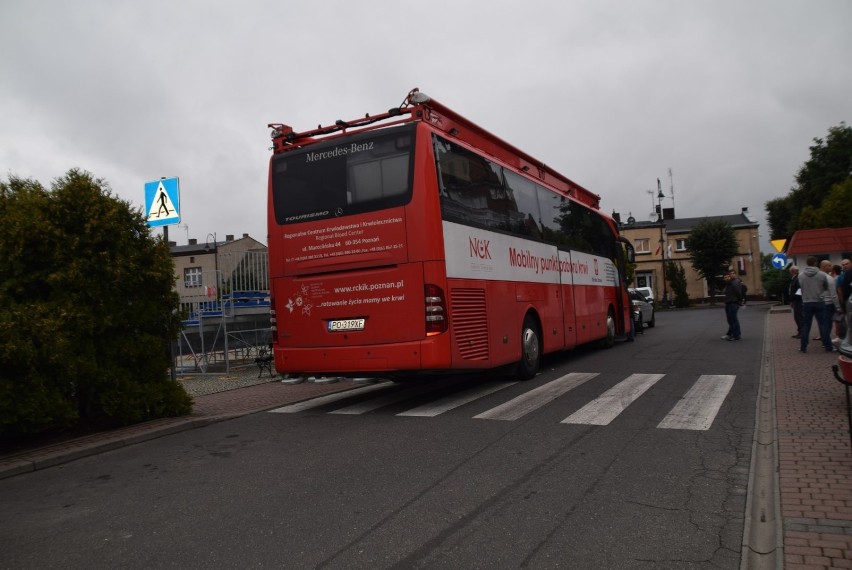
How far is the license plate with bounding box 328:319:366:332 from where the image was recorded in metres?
8.59

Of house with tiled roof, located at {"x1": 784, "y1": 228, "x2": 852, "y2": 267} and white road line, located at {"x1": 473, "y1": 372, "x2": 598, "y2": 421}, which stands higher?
house with tiled roof, located at {"x1": 784, "y1": 228, "x2": 852, "y2": 267}

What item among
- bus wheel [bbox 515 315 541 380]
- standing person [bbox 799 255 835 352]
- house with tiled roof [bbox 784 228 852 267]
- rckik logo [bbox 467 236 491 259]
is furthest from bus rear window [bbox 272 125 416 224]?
house with tiled roof [bbox 784 228 852 267]

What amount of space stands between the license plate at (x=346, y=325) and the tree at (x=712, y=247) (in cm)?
5111

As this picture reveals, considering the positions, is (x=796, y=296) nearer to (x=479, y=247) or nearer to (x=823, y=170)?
(x=479, y=247)

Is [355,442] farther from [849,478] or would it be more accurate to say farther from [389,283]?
[849,478]

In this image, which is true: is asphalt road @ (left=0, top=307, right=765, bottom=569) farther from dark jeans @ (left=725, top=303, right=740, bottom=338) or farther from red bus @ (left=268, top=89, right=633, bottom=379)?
dark jeans @ (left=725, top=303, right=740, bottom=338)

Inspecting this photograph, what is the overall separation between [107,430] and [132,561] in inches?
175

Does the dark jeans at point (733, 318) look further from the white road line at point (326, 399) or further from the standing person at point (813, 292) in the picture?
the white road line at point (326, 399)

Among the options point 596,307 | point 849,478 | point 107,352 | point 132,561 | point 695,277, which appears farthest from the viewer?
point 695,277

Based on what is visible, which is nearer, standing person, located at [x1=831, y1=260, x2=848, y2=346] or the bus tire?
standing person, located at [x1=831, y1=260, x2=848, y2=346]

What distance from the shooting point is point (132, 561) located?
12.5 feet

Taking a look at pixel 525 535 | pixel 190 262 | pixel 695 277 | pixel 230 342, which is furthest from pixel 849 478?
pixel 190 262

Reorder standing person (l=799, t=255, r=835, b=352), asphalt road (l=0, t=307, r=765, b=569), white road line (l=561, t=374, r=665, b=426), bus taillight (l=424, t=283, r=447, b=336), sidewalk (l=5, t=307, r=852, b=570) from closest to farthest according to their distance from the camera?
sidewalk (l=5, t=307, r=852, b=570) → asphalt road (l=0, t=307, r=765, b=569) → white road line (l=561, t=374, r=665, b=426) → bus taillight (l=424, t=283, r=447, b=336) → standing person (l=799, t=255, r=835, b=352)

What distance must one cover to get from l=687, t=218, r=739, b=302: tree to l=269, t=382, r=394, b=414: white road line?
48.3 m
